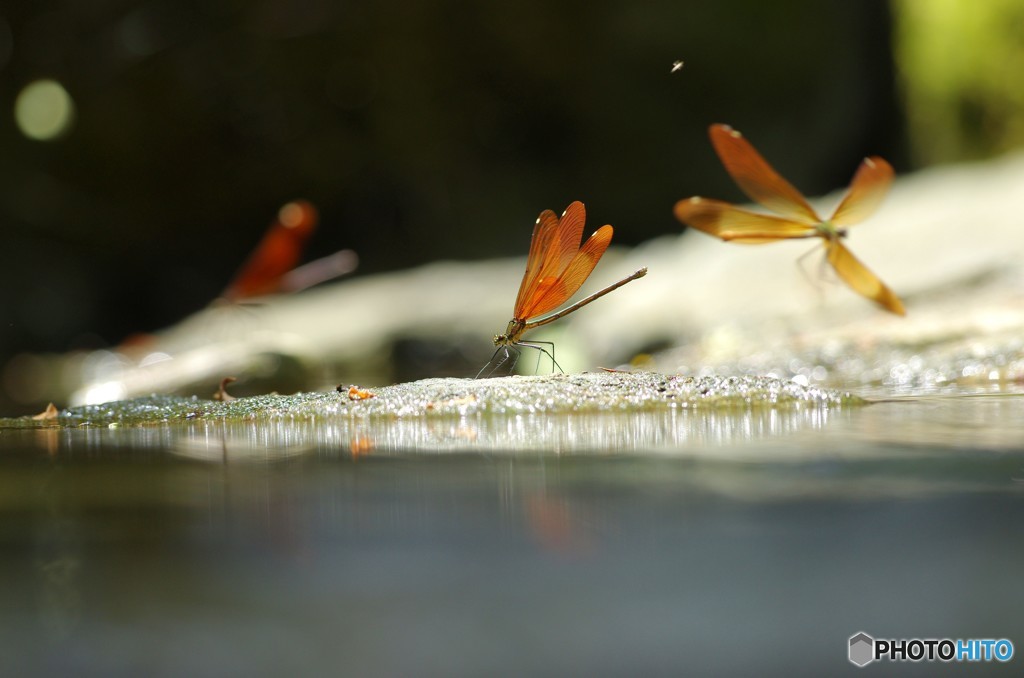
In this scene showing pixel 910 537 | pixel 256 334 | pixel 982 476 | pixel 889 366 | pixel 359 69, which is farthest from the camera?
pixel 359 69

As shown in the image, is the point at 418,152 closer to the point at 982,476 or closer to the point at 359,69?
the point at 359,69

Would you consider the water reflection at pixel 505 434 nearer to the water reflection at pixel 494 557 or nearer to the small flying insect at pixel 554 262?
the water reflection at pixel 494 557

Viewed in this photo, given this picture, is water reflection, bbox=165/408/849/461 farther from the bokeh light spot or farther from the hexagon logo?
the bokeh light spot

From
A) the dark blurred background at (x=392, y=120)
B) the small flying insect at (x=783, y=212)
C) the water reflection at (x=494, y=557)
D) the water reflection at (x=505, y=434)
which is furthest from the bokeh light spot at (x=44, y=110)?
the water reflection at (x=494, y=557)

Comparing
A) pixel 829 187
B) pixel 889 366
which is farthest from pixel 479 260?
pixel 889 366

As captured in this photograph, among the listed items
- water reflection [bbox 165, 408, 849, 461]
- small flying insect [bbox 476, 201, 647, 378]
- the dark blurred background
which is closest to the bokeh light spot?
the dark blurred background
